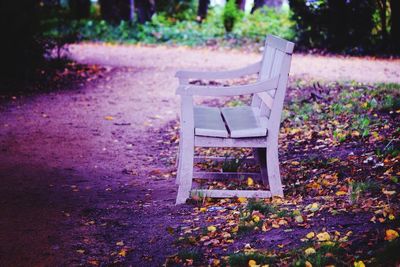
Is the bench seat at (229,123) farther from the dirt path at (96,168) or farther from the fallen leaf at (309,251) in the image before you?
the fallen leaf at (309,251)

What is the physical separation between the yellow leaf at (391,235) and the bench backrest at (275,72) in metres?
1.60

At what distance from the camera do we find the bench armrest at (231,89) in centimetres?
444

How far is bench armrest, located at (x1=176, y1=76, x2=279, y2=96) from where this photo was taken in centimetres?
444

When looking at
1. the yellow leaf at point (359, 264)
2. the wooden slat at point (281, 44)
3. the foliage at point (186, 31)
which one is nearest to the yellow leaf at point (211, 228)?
the yellow leaf at point (359, 264)

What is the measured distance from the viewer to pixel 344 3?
1312 centimetres

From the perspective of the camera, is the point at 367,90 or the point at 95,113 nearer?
the point at 367,90

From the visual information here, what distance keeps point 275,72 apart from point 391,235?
2052mm

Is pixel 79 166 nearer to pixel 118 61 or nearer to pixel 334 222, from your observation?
pixel 334 222

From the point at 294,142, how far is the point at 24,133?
3.66 meters

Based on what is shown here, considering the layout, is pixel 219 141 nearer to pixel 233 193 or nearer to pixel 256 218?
pixel 233 193

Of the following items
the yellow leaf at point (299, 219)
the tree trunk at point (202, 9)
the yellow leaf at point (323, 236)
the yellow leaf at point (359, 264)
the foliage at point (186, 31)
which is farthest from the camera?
the tree trunk at point (202, 9)

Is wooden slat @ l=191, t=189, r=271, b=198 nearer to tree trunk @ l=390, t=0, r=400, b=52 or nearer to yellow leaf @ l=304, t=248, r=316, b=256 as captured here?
yellow leaf @ l=304, t=248, r=316, b=256

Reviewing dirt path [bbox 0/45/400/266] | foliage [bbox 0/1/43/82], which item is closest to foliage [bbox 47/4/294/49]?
dirt path [bbox 0/45/400/266]

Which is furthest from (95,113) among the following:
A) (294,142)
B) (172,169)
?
(294,142)
